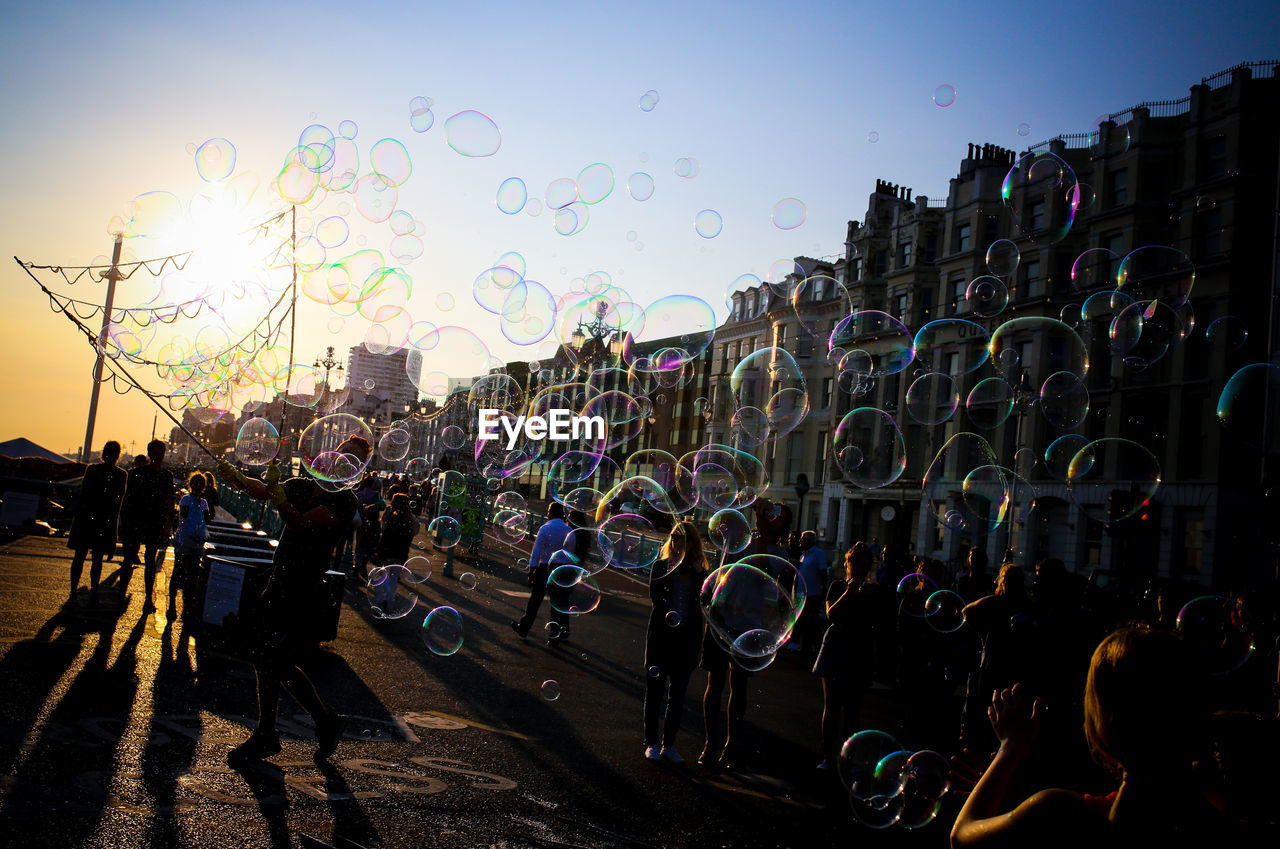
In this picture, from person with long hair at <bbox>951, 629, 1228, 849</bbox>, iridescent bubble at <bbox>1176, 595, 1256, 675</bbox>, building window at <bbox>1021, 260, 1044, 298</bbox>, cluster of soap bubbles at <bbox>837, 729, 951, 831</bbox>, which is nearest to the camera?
person with long hair at <bbox>951, 629, 1228, 849</bbox>

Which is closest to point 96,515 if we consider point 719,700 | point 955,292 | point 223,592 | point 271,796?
point 223,592

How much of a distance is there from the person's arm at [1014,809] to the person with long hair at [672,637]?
4.21 metres

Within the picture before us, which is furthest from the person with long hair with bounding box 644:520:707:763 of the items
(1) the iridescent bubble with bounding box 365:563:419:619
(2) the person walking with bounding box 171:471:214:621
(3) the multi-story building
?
(3) the multi-story building

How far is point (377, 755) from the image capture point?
221 inches

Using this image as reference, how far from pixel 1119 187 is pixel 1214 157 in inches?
134

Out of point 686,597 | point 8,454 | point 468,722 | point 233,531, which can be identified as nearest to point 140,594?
point 233,531

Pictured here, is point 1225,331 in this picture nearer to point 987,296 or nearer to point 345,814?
point 987,296

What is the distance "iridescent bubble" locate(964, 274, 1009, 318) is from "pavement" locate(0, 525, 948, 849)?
6945 millimetres

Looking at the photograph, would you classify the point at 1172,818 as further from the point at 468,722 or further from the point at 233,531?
the point at 233,531

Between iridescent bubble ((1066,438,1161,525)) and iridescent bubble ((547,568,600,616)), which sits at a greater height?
iridescent bubble ((1066,438,1161,525))

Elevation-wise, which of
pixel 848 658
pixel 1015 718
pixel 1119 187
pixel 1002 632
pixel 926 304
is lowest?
pixel 848 658

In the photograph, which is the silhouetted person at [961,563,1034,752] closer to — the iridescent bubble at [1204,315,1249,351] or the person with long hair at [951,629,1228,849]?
the person with long hair at [951,629,1228,849]

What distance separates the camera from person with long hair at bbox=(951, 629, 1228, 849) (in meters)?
1.95

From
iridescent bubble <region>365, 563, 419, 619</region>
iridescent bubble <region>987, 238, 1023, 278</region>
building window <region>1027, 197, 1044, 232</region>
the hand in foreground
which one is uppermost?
building window <region>1027, 197, 1044, 232</region>
